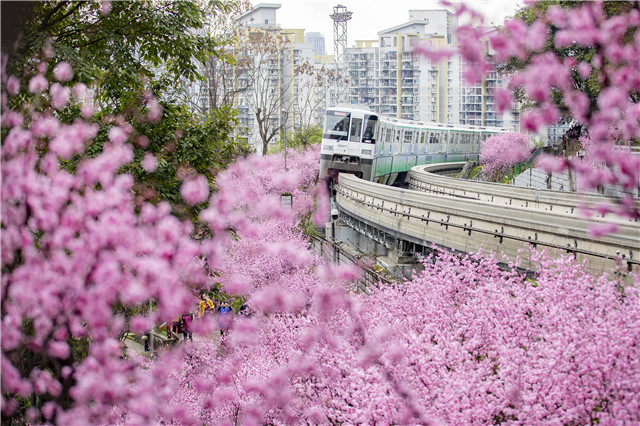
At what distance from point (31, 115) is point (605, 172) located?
14.6 feet

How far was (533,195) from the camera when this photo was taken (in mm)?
21734

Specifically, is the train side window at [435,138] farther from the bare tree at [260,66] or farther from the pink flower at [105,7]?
the pink flower at [105,7]

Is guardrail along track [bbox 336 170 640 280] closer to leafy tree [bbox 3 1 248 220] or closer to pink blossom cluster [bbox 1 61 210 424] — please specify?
leafy tree [bbox 3 1 248 220]

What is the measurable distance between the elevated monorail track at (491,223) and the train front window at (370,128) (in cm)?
291

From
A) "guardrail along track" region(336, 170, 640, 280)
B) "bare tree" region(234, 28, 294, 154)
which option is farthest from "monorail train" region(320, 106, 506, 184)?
"guardrail along track" region(336, 170, 640, 280)

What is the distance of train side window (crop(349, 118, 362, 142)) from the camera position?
29047 mm

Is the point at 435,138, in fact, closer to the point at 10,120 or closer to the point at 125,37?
the point at 125,37

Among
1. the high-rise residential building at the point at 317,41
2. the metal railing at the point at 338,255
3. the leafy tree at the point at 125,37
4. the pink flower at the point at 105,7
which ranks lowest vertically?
the metal railing at the point at 338,255

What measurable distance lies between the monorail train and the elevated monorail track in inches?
102

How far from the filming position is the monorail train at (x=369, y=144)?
95.7ft

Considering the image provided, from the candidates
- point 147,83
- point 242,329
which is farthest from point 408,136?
point 242,329

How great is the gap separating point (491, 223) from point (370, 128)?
49.3 feet

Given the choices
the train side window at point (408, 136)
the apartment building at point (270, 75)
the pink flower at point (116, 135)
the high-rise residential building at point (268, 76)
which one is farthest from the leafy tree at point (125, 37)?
the train side window at point (408, 136)

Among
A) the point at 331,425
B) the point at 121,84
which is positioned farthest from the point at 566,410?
the point at 121,84
